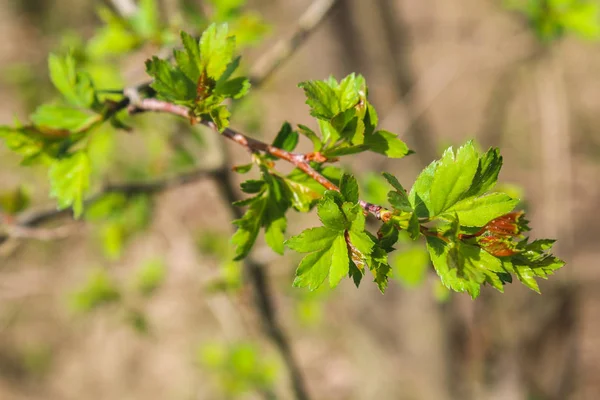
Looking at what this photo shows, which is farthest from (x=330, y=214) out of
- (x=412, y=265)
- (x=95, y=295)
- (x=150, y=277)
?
(x=95, y=295)

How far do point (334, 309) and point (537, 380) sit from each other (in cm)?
186

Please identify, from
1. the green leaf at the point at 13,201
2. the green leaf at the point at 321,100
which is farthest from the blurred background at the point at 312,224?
the green leaf at the point at 321,100

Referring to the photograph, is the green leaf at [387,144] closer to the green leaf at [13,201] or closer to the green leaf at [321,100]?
the green leaf at [321,100]

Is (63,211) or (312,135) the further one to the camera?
(63,211)

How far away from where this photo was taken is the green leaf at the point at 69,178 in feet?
3.25

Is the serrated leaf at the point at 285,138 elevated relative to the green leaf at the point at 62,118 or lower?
lower

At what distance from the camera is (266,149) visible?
0.81m

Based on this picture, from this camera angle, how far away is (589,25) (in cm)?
185

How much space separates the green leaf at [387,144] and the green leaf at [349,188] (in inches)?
4.4

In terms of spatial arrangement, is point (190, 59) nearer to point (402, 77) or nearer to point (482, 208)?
point (482, 208)

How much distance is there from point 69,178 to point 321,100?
54 cm

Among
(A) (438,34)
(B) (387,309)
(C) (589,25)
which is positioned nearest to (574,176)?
(A) (438,34)

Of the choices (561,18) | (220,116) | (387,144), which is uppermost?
(561,18)

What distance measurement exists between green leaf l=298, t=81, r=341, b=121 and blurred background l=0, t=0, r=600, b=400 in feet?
2.41
